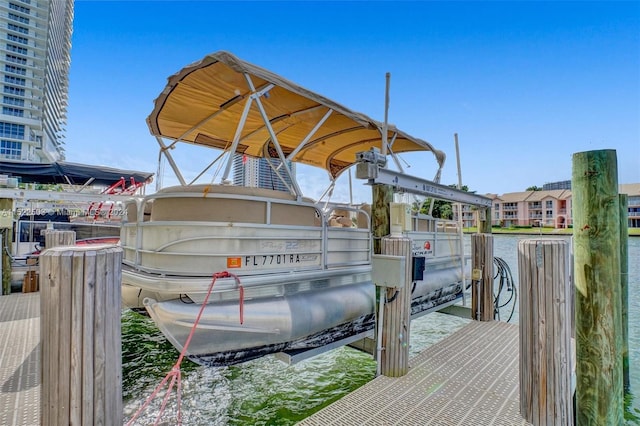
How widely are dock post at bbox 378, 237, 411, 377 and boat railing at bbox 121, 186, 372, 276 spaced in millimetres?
1046

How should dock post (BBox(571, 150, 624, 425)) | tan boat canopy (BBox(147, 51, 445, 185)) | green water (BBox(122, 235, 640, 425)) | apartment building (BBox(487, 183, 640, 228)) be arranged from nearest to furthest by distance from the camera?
dock post (BBox(571, 150, 624, 425)) < green water (BBox(122, 235, 640, 425)) < tan boat canopy (BBox(147, 51, 445, 185)) < apartment building (BBox(487, 183, 640, 228))

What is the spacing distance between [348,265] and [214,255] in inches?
83.8

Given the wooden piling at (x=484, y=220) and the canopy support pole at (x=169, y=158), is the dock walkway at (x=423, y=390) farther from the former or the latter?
the canopy support pole at (x=169, y=158)

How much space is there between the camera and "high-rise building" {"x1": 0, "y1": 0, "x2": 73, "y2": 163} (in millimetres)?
63438

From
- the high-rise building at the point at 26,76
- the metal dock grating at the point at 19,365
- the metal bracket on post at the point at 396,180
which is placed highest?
the high-rise building at the point at 26,76

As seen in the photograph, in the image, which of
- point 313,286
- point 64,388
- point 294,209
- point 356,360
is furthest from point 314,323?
point 64,388

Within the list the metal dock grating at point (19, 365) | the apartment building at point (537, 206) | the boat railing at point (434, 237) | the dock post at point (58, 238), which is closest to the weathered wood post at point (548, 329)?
the boat railing at point (434, 237)

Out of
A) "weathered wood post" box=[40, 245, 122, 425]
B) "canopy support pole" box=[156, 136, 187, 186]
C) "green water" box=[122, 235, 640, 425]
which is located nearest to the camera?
"weathered wood post" box=[40, 245, 122, 425]

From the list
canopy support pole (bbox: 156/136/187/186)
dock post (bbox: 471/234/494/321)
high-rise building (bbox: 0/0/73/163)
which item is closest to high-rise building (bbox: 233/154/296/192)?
canopy support pole (bbox: 156/136/187/186)

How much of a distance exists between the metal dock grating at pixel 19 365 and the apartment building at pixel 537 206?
5692 centimetres

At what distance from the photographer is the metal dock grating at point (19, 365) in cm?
305

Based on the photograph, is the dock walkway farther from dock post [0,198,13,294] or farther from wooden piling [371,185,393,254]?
dock post [0,198,13,294]

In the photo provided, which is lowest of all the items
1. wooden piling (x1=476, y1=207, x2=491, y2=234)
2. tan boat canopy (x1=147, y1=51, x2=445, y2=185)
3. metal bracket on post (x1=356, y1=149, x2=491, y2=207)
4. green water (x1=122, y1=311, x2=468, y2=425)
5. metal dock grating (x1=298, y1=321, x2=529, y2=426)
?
green water (x1=122, y1=311, x2=468, y2=425)

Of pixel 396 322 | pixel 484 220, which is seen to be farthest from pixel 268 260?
pixel 484 220
